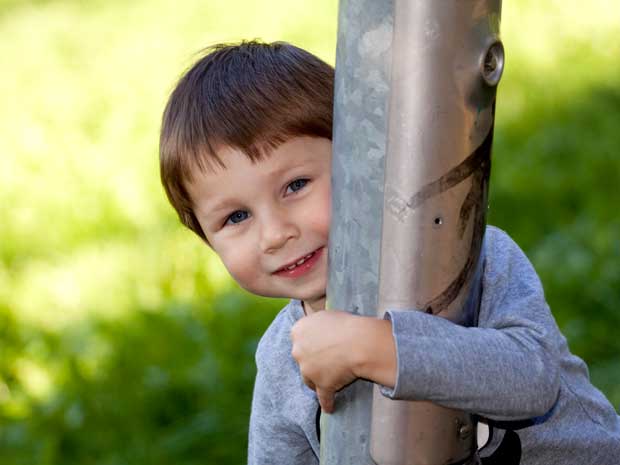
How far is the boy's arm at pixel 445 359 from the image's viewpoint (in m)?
1.40

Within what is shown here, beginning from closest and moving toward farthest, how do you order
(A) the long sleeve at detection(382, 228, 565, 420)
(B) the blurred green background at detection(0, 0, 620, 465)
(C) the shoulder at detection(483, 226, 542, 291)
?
(A) the long sleeve at detection(382, 228, 565, 420), (C) the shoulder at detection(483, 226, 542, 291), (B) the blurred green background at detection(0, 0, 620, 465)

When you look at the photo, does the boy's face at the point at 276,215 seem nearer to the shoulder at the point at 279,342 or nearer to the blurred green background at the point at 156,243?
the shoulder at the point at 279,342

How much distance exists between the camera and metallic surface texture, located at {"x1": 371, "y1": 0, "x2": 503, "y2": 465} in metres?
1.25

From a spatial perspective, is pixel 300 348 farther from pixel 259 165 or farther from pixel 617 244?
pixel 617 244

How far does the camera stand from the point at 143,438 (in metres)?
3.89

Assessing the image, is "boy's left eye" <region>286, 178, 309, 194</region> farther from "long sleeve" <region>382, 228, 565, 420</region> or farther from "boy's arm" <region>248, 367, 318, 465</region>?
"boy's arm" <region>248, 367, 318, 465</region>

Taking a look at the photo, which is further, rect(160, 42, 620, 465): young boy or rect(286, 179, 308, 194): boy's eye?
rect(286, 179, 308, 194): boy's eye

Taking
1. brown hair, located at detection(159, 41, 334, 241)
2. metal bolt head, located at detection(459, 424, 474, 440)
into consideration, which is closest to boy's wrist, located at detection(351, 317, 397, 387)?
→ metal bolt head, located at detection(459, 424, 474, 440)

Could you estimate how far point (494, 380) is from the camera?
1510mm

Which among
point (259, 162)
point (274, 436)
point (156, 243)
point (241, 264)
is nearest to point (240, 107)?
point (259, 162)

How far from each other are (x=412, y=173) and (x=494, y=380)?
1.18ft

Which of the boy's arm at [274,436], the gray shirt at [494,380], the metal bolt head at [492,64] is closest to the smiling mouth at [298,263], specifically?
the gray shirt at [494,380]

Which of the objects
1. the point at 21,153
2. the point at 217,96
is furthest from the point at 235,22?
the point at 217,96

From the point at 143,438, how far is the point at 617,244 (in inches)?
73.4
